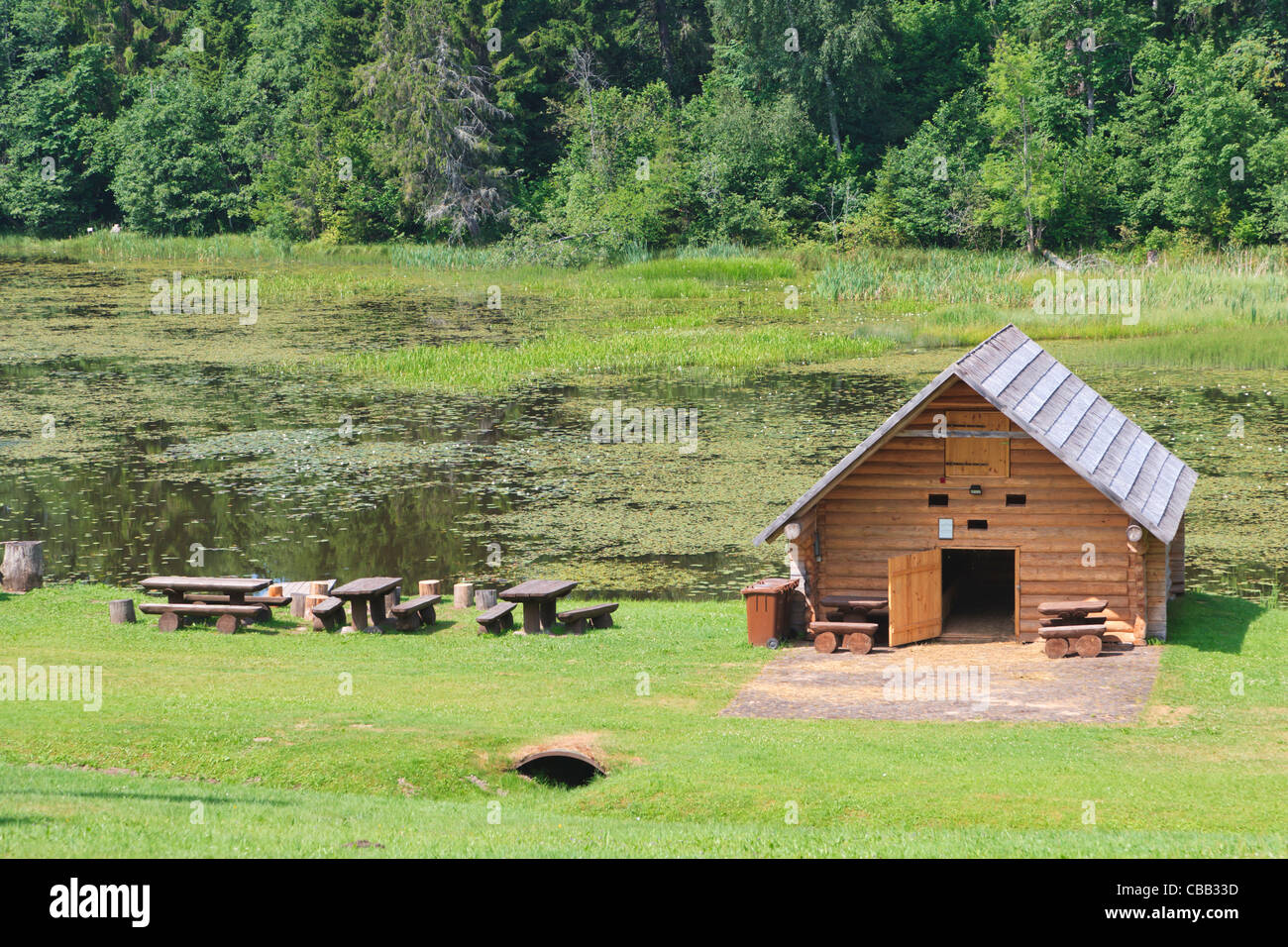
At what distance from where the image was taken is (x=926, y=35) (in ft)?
281

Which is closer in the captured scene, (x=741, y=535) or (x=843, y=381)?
(x=741, y=535)

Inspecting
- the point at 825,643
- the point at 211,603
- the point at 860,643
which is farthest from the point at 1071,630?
the point at 211,603

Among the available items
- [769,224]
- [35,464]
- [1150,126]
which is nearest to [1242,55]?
[1150,126]

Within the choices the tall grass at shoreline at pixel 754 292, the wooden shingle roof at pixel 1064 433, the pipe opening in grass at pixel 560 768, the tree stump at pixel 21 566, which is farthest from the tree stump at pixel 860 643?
the tall grass at shoreline at pixel 754 292

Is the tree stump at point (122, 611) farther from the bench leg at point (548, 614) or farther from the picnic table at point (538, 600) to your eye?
the bench leg at point (548, 614)

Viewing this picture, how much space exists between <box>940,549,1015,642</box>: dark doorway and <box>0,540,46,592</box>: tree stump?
1525 centimetres

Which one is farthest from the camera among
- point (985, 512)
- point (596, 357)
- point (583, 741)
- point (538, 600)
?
point (596, 357)

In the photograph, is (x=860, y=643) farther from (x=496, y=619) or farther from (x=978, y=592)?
(x=978, y=592)

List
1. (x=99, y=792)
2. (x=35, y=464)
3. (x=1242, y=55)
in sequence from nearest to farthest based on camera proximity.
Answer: (x=99, y=792) < (x=35, y=464) < (x=1242, y=55)

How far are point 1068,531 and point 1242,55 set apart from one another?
59.0 m

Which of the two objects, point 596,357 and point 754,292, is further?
point 754,292

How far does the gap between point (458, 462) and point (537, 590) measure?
1281 cm

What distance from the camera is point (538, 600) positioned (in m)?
22.9
